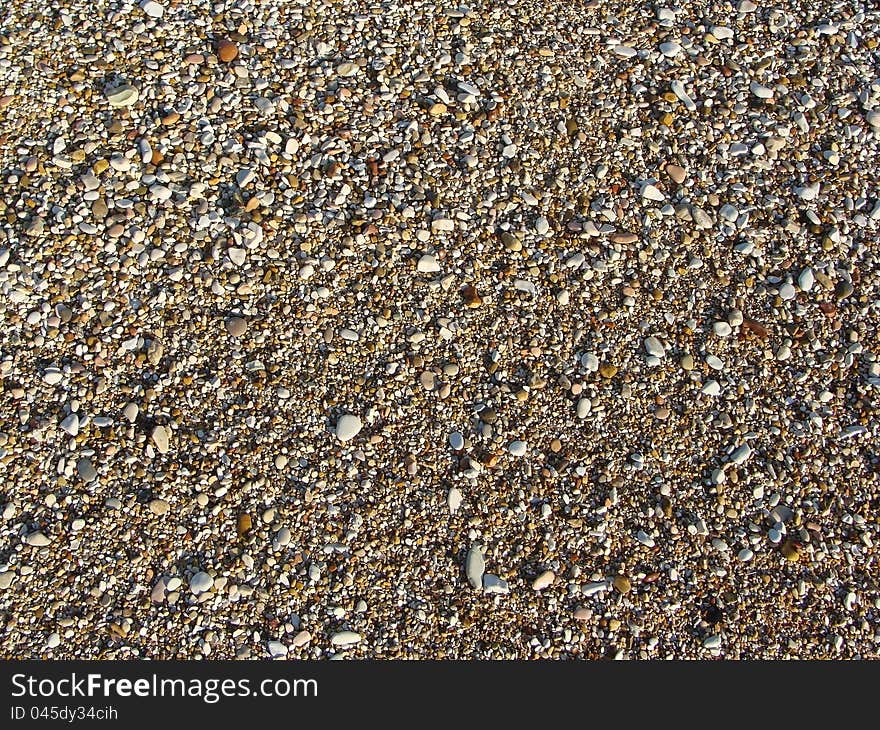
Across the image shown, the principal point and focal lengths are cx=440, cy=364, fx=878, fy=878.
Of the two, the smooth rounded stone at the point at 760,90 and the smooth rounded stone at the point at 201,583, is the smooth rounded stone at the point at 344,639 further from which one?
the smooth rounded stone at the point at 760,90

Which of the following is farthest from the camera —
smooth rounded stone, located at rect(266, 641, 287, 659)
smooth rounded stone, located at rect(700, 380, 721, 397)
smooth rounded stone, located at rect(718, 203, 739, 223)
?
smooth rounded stone, located at rect(718, 203, 739, 223)

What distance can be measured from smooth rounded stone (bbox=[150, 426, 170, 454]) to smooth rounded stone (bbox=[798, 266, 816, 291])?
2430 mm

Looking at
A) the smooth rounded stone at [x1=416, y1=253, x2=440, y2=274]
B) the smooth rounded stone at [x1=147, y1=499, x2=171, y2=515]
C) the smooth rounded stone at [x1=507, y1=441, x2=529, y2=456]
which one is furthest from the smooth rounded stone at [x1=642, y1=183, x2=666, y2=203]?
the smooth rounded stone at [x1=147, y1=499, x2=171, y2=515]

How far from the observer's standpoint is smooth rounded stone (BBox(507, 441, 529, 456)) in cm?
304

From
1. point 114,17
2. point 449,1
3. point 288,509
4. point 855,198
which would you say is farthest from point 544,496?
point 114,17

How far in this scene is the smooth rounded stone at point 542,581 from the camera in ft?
9.41

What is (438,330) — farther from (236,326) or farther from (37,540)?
(37,540)

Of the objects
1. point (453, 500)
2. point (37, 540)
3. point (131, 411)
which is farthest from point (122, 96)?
point (453, 500)

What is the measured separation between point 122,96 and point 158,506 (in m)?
1.71

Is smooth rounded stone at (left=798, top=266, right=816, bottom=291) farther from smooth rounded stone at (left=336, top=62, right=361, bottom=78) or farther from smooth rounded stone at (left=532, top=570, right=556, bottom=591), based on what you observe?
smooth rounded stone at (left=336, top=62, right=361, bottom=78)

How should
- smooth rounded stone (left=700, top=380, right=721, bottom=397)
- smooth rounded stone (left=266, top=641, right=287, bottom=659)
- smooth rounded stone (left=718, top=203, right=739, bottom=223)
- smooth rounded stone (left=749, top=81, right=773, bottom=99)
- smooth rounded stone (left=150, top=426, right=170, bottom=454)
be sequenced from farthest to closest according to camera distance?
smooth rounded stone (left=749, top=81, right=773, bottom=99) < smooth rounded stone (left=718, top=203, right=739, bottom=223) < smooth rounded stone (left=700, top=380, right=721, bottom=397) < smooth rounded stone (left=150, top=426, right=170, bottom=454) < smooth rounded stone (left=266, top=641, right=287, bottom=659)

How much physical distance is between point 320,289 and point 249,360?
0.38m

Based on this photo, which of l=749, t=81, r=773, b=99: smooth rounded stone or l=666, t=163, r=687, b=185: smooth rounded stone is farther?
l=749, t=81, r=773, b=99: smooth rounded stone

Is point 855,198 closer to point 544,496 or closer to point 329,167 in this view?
point 544,496
